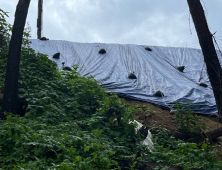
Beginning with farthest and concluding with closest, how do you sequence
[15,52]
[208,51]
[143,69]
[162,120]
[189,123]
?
[143,69], [162,120], [189,123], [15,52], [208,51]

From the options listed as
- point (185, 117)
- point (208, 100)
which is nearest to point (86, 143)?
point (185, 117)

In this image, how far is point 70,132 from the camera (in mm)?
5652

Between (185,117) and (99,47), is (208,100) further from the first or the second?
(99,47)

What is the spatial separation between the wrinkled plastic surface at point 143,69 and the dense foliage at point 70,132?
8.16 ft

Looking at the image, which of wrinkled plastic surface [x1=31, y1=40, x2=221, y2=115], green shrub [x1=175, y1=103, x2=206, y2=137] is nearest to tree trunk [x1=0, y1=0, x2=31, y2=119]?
green shrub [x1=175, y1=103, x2=206, y2=137]

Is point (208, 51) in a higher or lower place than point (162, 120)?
higher

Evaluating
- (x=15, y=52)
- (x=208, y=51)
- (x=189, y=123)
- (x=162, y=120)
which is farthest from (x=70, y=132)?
(x=162, y=120)

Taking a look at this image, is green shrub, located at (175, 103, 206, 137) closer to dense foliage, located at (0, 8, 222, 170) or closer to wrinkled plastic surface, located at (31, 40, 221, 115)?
dense foliage, located at (0, 8, 222, 170)

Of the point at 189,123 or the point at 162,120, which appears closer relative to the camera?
the point at 189,123

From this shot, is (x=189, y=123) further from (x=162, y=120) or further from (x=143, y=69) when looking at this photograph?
(x=143, y=69)

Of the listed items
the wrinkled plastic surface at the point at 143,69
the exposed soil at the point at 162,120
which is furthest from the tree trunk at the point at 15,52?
the wrinkled plastic surface at the point at 143,69

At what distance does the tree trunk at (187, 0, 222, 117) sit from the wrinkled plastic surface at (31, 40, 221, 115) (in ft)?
11.3

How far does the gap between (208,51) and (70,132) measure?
A: 2.76 metres

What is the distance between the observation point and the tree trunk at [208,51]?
6.67 meters
